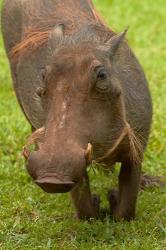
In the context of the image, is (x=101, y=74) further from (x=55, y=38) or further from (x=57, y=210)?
(x=57, y=210)

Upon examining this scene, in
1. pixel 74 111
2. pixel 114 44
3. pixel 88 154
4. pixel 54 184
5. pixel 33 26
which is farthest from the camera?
pixel 33 26

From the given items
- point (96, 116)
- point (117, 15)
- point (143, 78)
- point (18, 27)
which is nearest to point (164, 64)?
point (117, 15)

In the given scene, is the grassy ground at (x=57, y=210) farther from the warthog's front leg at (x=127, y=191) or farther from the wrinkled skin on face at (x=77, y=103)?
the wrinkled skin on face at (x=77, y=103)

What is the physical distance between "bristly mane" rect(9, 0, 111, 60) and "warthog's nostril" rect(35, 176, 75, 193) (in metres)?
1.49

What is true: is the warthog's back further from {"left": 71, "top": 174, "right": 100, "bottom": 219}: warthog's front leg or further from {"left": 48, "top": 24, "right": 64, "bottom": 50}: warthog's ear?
{"left": 71, "top": 174, "right": 100, "bottom": 219}: warthog's front leg

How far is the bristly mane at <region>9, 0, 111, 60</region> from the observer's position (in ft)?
17.7

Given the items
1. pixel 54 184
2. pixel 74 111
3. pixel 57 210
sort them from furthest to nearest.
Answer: pixel 57 210 → pixel 74 111 → pixel 54 184

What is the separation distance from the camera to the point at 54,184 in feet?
13.1


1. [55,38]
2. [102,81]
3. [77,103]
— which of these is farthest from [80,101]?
[55,38]

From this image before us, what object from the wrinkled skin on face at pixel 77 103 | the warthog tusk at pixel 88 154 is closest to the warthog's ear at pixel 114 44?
the wrinkled skin on face at pixel 77 103

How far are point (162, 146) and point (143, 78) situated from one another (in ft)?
5.69

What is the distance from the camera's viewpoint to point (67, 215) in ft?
17.9

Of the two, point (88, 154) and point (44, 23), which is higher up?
point (44, 23)

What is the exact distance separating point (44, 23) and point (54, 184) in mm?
1922
